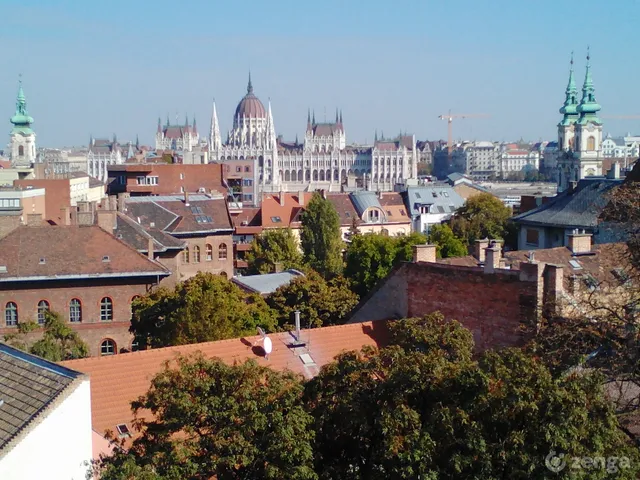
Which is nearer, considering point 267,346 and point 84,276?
point 267,346

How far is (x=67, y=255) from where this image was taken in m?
31.9

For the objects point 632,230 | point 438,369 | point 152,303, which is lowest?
point 152,303

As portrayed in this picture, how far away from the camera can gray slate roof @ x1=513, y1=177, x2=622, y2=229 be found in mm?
39906

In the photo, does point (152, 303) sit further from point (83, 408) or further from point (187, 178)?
point (187, 178)

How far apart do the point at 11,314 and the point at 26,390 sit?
775 inches

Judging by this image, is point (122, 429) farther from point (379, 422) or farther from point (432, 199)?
point (432, 199)

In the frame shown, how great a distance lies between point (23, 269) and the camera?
30.9m

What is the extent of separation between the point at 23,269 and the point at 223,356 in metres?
15.1

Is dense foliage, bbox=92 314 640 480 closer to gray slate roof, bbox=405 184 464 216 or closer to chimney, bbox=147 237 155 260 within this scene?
chimney, bbox=147 237 155 260

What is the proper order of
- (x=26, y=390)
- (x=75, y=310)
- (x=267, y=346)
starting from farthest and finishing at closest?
1. (x=75, y=310)
2. (x=267, y=346)
3. (x=26, y=390)

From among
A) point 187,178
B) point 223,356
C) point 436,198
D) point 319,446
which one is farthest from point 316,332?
point 436,198

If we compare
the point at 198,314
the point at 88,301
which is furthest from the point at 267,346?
the point at 88,301

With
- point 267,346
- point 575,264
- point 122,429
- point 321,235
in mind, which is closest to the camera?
point 122,429

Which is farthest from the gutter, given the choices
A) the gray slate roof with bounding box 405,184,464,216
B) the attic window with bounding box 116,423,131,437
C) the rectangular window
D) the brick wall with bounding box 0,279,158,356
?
the gray slate roof with bounding box 405,184,464,216
